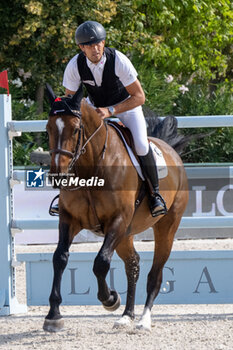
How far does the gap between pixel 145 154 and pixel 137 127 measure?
0.76ft

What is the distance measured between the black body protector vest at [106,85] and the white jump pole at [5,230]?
1.13m

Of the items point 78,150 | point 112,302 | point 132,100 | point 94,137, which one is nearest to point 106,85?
point 132,100

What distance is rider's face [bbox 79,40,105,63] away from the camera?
5.52 meters

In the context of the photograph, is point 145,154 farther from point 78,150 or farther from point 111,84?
point 78,150

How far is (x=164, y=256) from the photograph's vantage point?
6.46m

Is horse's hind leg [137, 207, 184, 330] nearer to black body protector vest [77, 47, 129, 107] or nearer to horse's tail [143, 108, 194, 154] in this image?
horse's tail [143, 108, 194, 154]

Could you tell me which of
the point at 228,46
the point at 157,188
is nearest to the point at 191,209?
the point at 157,188

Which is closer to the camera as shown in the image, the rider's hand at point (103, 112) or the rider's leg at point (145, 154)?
the rider's hand at point (103, 112)

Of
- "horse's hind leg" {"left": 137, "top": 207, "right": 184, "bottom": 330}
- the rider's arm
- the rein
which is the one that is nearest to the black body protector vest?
the rider's arm

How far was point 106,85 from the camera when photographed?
18.9 ft

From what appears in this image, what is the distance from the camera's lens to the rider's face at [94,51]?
5.52 m

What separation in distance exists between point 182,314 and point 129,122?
1932 millimetres

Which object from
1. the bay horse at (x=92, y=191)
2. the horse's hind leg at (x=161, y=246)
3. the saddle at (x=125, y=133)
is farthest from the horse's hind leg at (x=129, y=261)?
the saddle at (x=125, y=133)

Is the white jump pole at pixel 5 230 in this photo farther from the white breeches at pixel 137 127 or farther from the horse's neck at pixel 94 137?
the horse's neck at pixel 94 137
